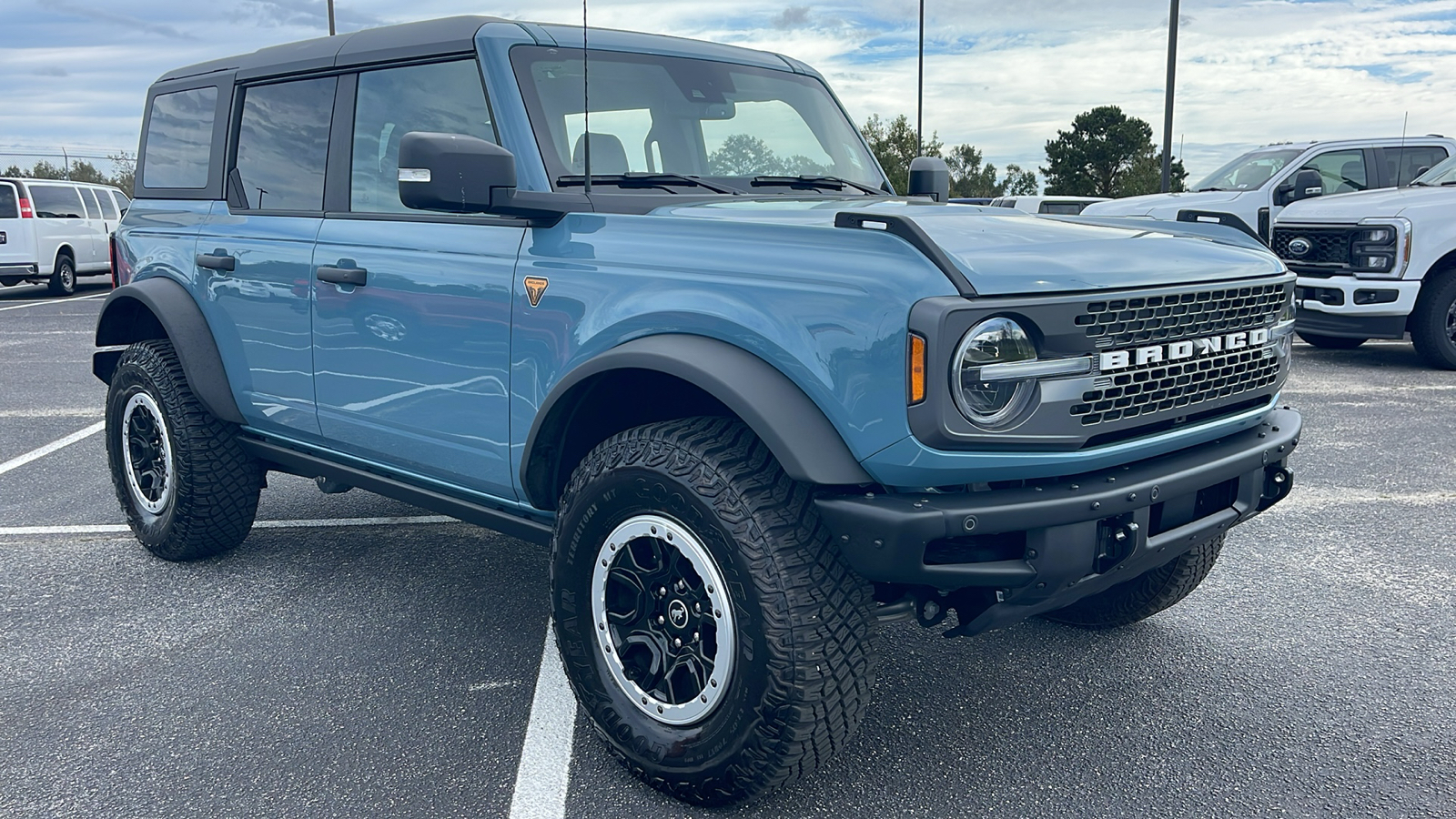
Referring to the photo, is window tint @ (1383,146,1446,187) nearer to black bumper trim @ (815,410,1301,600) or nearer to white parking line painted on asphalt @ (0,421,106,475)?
black bumper trim @ (815,410,1301,600)

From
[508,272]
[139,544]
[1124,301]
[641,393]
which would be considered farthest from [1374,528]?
[139,544]

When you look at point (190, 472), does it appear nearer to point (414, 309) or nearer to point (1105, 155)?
point (414, 309)

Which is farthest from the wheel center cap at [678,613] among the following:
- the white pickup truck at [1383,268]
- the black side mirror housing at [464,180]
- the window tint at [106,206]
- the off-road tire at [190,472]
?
the window tint at [106,206]

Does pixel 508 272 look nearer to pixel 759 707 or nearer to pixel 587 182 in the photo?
pixel 587 182

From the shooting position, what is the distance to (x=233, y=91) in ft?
14.8

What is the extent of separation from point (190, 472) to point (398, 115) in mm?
1699

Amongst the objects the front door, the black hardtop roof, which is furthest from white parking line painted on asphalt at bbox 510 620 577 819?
the black hardtop roof

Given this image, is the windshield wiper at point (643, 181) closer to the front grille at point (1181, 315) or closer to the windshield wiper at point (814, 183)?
the windshield wiper at point (814, 183)

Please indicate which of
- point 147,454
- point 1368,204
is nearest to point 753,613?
point 147,454

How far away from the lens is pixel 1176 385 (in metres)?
2.70

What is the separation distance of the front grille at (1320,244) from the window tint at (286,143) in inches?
325

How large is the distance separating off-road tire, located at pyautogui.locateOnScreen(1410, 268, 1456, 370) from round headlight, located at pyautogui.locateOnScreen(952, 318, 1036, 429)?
8.51 meters

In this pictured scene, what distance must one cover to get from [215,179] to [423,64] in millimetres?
1387

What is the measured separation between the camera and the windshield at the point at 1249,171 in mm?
12719
